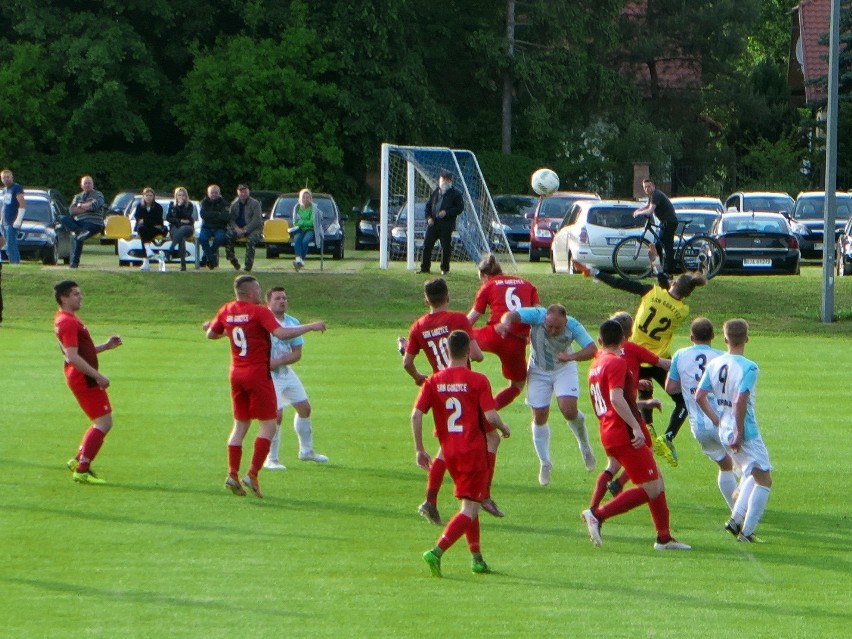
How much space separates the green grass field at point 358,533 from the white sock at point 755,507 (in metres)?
0.17

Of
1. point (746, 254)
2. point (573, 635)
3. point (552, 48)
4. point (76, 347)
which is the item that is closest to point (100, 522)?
point (76, 347)

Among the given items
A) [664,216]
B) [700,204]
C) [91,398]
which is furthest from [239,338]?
[700,204]

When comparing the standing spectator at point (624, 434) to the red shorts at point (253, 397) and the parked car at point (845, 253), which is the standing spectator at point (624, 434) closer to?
the red shorts at point (253, 397)

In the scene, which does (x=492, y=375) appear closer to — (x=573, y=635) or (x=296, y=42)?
(x=573, y=635)

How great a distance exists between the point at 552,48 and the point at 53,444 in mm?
45785

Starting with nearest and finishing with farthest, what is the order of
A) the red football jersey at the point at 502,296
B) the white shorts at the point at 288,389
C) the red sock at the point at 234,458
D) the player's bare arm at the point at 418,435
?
1. the player's bare arm at the point at 418,435
2. the red sock at the point at 234,458
3. the white shorts at the point at 288,389
4. the red football jersey at the point at 502,296

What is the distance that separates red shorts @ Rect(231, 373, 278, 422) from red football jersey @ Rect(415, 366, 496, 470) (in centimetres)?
273

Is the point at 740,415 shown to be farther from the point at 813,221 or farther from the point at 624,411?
the point at 813,221

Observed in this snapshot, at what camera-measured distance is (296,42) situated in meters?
52.8

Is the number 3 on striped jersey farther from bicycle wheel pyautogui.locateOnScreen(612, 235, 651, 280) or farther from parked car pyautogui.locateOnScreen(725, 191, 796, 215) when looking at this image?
parked car pyautogui.locateOnScreen(725, 191, 796, 215)

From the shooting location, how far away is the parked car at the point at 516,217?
4341cm

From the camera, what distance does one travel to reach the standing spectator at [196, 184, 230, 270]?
2961cm

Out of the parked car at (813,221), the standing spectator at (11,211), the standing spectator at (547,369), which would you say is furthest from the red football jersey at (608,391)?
the parked car at (813,221)

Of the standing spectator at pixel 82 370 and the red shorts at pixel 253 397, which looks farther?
the standing spectator at pixel 82 370
